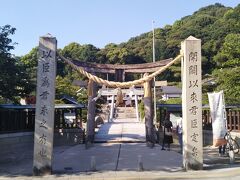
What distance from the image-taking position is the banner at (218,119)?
16.3 meters

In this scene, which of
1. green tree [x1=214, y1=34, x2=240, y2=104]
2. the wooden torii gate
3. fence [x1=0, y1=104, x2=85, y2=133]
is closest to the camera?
A: fence [x1=0, y1=104, x2=85, y2=133]

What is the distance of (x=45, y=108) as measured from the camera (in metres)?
13.2

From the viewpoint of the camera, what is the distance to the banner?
16.3 m

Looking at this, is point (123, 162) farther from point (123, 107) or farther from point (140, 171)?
point (123, 107)

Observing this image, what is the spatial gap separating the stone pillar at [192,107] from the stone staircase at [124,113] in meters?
39.9

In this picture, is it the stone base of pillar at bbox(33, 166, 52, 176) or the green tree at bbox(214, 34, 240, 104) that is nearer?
the stone base of pillar at bbox(33, 166, 52, 176)

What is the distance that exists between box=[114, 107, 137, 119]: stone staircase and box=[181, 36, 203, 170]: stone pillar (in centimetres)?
3987

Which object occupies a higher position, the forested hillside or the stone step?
the forested hillside

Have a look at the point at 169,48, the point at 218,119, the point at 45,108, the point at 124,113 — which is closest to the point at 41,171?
the point at 45,108

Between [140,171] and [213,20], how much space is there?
297 feet

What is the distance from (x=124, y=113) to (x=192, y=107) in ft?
140

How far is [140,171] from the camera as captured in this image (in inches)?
511

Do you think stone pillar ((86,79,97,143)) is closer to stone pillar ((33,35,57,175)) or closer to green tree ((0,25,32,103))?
green tree ((0,25,32,103))

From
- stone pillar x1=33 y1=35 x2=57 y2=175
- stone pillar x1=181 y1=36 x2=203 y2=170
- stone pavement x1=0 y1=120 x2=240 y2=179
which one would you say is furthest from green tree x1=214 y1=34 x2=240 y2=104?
stone pillar x1=33 y1=35 x2=57 y2=175
